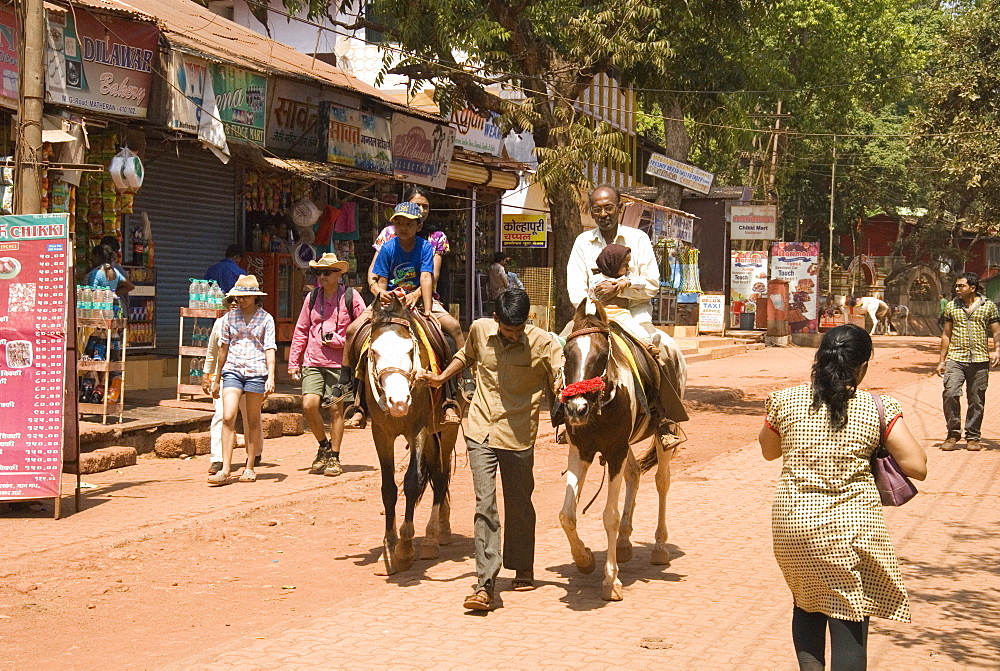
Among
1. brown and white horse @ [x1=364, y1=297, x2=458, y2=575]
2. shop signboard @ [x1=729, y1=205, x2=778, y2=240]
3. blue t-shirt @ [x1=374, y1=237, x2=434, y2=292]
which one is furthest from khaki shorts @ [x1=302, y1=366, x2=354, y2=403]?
shop signboard @ [x1=729, y1=205, x2=778, y2=240]

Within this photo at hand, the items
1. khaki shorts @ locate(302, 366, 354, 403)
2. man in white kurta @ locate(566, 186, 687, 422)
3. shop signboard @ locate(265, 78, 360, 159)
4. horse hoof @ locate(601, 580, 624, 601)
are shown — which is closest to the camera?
horse hoof @ locate(601, 580, 624, 601)

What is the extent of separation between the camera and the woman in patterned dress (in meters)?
4.38

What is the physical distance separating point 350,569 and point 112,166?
7.66 meters

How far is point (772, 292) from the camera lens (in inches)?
1468

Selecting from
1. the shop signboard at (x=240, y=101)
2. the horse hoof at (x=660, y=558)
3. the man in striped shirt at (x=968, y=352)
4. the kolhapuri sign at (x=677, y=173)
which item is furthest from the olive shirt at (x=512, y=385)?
the kolhapuri sign at (x=677, y=173)

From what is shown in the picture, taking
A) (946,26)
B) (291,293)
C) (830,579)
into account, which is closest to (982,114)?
(946,26)

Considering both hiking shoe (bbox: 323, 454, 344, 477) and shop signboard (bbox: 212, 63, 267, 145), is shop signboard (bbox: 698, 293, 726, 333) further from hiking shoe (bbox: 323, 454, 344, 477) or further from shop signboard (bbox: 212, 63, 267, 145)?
hiking shoe (bbox: 323, 454, 344, 477)

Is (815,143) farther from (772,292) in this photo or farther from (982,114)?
(982,114)

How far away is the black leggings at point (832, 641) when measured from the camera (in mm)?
4383

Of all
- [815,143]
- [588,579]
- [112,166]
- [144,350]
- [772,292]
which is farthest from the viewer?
[815,143]

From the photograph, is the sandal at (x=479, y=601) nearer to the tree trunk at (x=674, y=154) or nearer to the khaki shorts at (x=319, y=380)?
the khaki shorts at (x=319, y=380)

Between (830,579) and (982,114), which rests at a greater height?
(982,114)

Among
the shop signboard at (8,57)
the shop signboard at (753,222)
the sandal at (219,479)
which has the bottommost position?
the sandal at (219,479)

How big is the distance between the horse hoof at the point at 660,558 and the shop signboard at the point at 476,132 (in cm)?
1416
